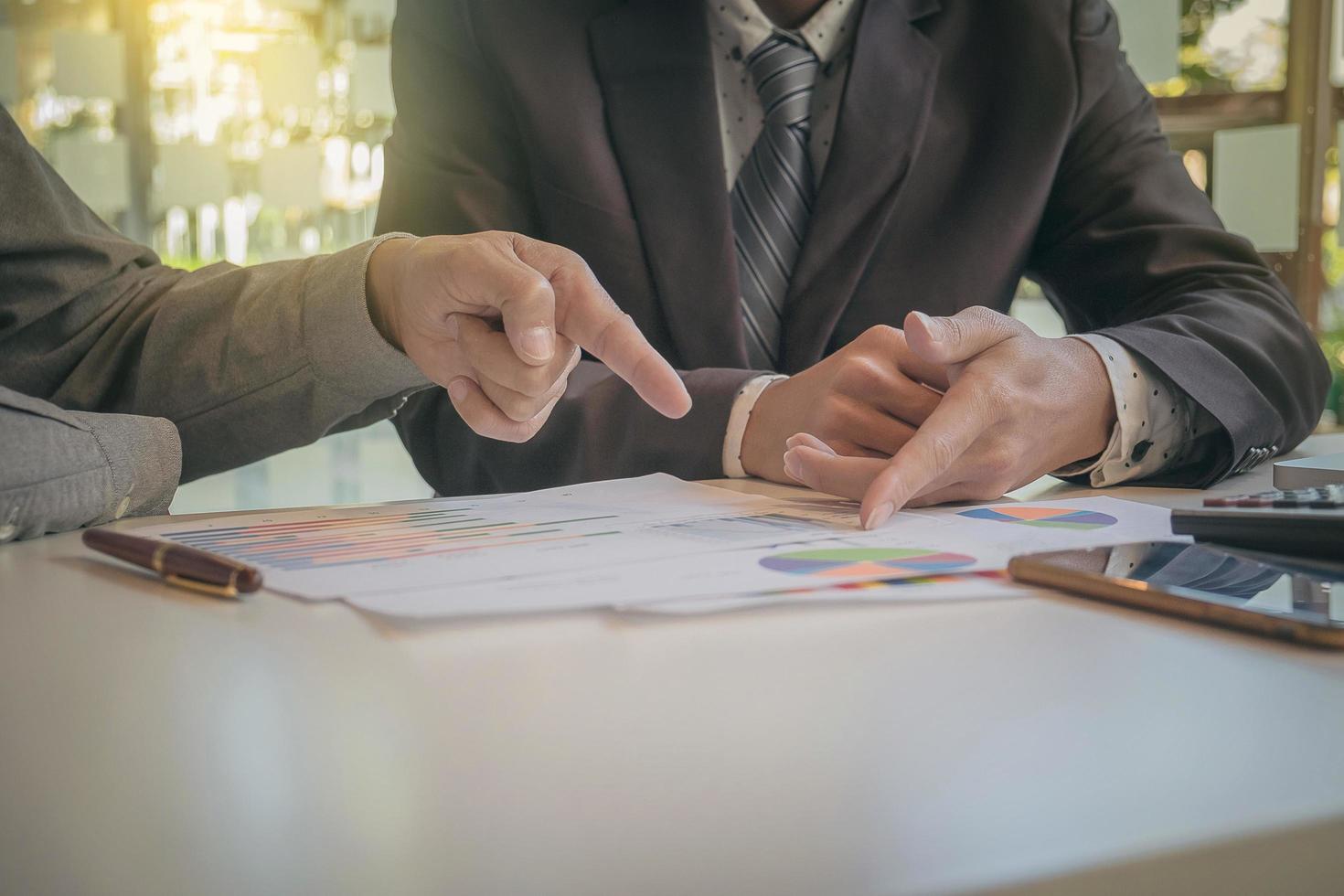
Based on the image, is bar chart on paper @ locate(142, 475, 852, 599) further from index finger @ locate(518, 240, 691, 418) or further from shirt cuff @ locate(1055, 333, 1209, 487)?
shirt cuff @ locate(1055, 333, 1209, 487)

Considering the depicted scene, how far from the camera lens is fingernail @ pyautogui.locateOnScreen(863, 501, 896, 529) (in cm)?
58

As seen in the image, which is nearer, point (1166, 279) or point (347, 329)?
point (347, 329)

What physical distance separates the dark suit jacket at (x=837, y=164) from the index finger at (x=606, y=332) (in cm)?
41

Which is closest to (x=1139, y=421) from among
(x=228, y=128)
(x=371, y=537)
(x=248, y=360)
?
(x=371, y=537)

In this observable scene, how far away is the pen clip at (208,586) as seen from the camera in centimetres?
45

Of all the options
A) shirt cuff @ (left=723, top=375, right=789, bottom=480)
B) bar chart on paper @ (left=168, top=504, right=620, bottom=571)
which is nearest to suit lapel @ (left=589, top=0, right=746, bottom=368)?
shirt cuff @ (left=723, top=375, right=789, bottom=480)

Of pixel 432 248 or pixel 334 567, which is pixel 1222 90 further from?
pixel 334 567

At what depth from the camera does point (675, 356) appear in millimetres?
1138

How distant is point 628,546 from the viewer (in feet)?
1.71

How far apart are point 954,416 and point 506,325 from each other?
10.4 inches

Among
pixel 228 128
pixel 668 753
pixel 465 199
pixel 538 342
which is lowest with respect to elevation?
pixel 668 753

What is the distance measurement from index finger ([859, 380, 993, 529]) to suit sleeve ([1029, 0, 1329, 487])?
7.7 inches

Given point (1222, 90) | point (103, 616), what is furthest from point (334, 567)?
point (1222, 90)

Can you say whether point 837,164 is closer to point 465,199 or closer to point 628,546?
point 465,199
